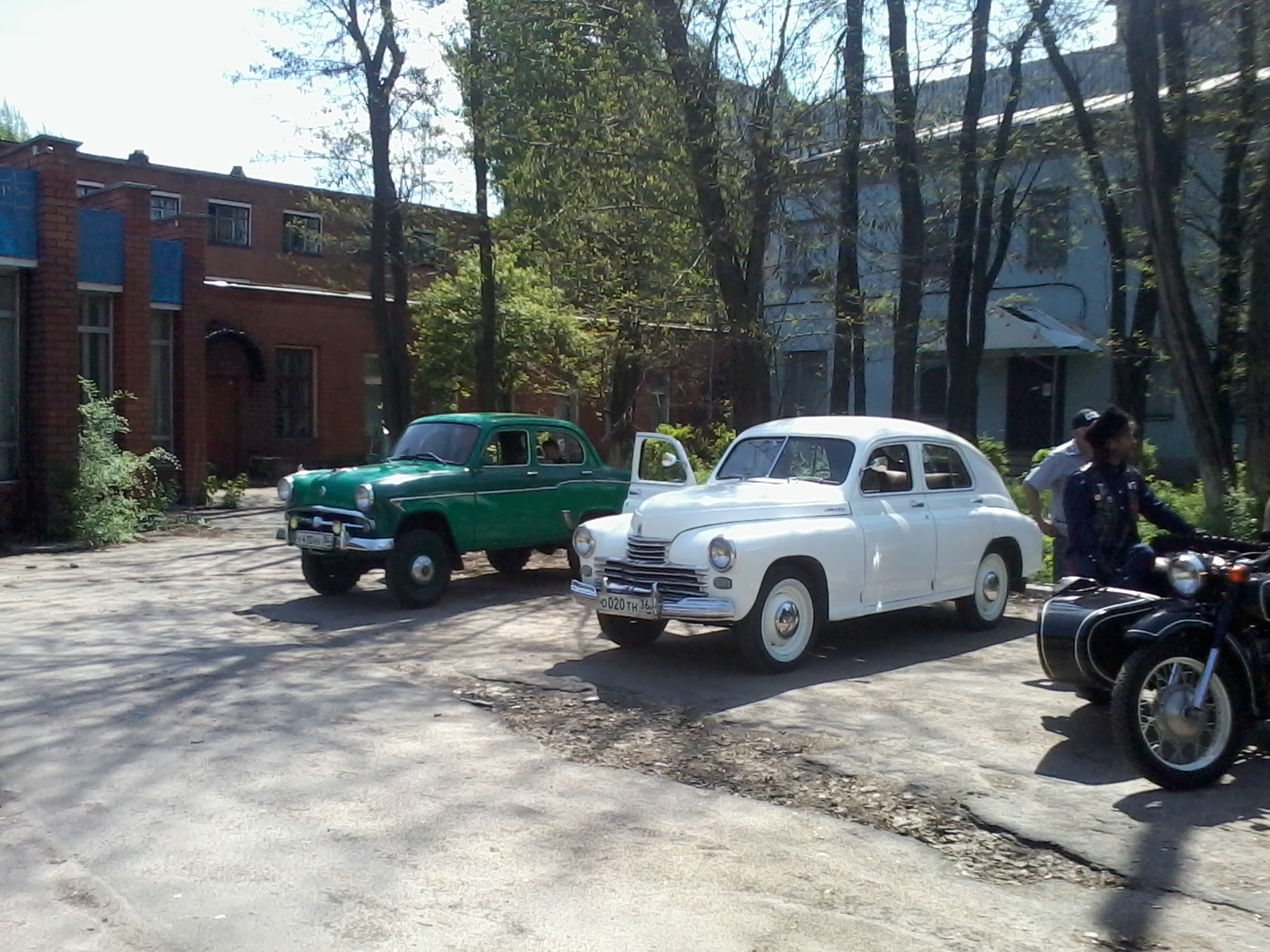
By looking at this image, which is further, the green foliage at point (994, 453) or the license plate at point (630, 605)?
the green foliage at point (994, 453)

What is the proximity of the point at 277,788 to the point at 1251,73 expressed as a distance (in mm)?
12614

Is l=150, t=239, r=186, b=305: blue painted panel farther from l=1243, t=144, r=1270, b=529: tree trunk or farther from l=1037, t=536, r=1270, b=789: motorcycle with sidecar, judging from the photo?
l=1037, t=536, r=1270, b=789: motorcycle with sidecar

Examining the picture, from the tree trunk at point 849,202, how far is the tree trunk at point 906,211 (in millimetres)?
495

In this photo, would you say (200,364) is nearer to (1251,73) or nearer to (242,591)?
(242,591)

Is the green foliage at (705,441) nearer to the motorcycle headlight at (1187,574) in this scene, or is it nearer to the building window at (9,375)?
the building window at (9,375)

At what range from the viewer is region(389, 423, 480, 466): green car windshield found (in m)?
12.5

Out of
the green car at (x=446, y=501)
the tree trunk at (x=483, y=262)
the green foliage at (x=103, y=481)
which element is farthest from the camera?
the tree trunk at (x=483, y=262)

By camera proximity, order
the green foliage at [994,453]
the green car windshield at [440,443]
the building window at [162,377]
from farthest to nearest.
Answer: the green foliage at [994,453]
the building window at [162,377]
the green car windshield at [440,443]

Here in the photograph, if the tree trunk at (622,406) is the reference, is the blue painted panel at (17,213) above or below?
above

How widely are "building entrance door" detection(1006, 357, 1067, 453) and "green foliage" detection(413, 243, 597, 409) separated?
9811 mm

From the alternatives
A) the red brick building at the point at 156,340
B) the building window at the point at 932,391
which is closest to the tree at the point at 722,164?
the red brick building at the point at 156,340

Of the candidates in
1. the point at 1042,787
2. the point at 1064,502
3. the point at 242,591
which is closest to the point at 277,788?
the point at 1042,787

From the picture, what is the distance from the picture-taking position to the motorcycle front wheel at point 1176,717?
6.00 metres

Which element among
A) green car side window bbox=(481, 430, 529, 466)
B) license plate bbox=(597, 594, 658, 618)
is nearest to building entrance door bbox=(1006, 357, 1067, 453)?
green car side window bbox=(481, 430, 529, 466)
